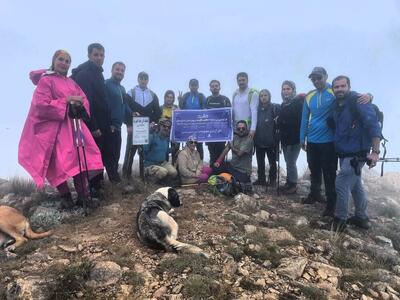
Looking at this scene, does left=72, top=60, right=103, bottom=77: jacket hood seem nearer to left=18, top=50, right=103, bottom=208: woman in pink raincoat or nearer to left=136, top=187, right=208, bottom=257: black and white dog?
left=18, top=50, right=103, bottom=208: woman in pink raincoat

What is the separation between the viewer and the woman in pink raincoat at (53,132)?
695cm

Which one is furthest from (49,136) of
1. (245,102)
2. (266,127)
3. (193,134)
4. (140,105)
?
(266,127)

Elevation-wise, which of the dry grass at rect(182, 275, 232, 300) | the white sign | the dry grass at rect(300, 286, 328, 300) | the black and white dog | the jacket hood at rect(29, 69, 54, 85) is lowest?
the dry grass at rect(300, 286, 328, 300)

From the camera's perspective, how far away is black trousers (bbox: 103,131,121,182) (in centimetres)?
846

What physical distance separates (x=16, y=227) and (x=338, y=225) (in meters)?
5.70

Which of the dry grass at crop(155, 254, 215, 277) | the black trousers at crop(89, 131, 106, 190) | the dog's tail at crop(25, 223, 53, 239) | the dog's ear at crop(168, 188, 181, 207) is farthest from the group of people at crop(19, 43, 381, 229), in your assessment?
the dry grass at crop(155, 254, 215, 277)

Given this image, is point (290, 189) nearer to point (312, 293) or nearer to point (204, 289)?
point (312, 293)

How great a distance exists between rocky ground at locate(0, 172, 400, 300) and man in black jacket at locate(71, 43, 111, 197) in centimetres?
146

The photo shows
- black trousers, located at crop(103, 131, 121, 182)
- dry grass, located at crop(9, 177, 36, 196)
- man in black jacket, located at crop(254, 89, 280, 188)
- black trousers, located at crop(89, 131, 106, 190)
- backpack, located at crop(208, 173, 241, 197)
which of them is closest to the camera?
black trousers, located at crop(89, 131, 106, 190)

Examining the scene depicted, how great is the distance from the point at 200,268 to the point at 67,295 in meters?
1.71

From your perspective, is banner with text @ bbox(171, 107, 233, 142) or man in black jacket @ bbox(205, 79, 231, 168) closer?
banner with text @ bbox(171, 107, 233, 142)

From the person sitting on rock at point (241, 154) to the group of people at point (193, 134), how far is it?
2cm

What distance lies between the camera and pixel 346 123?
7199mm

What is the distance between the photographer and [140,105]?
32.3 ft
